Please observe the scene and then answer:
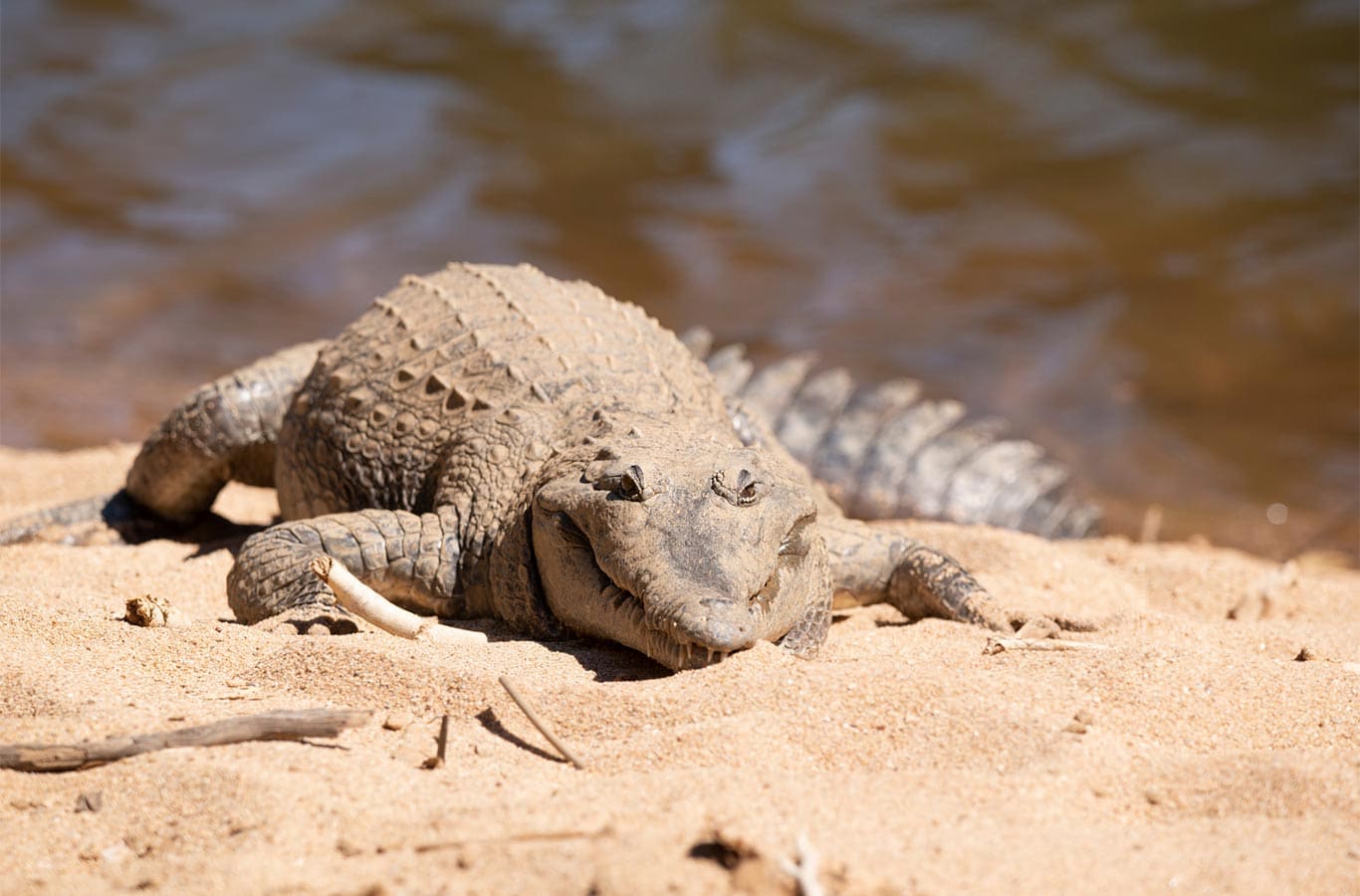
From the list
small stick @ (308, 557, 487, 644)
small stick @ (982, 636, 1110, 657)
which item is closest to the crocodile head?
small stick @ (308, 557, 487, 644)

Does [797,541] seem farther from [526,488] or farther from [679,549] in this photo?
[526,488]

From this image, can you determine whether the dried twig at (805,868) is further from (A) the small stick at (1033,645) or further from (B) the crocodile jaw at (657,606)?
(A) the small stick at (1033,645)

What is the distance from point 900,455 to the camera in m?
6.93

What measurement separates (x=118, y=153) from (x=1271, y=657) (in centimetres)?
1314

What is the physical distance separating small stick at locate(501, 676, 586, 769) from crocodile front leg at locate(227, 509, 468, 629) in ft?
4.06

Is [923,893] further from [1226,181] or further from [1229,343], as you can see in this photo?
[1226,181]

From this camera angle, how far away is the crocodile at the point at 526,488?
3.55m

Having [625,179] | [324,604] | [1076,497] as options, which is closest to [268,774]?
[324,604]

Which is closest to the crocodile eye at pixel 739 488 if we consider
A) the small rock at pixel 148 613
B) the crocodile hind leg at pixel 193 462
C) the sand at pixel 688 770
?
the sand at pixel 688 770

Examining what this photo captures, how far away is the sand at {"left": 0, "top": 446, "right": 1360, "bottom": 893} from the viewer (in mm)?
2371

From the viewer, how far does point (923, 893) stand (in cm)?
227

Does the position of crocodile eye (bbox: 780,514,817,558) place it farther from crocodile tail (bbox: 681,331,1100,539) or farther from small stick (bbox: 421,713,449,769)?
crocodile tail (bbox: 681,331,1100,539)

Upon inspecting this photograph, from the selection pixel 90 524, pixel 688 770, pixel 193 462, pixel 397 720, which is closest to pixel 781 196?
pixel 193 462

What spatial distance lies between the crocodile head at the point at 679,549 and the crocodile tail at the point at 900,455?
278cm
